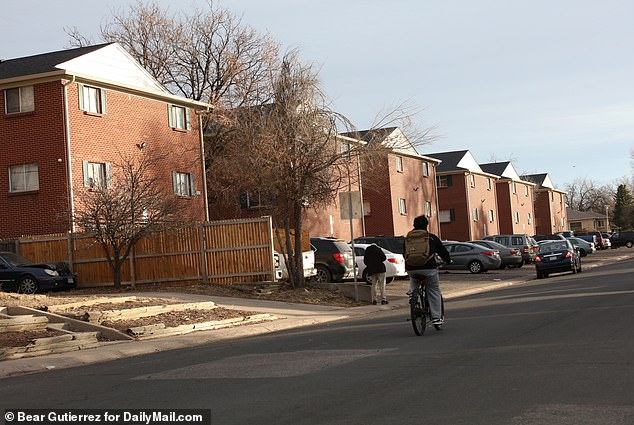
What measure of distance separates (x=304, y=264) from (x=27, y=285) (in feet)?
27.2

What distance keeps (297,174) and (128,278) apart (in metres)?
7.14

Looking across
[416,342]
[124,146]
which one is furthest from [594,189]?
[416,342]

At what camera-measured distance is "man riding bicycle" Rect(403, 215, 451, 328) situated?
508 inches

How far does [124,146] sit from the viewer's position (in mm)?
31828

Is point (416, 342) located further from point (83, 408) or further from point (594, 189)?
point (594, 189)

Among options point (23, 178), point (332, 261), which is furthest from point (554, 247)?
point (23, 178)

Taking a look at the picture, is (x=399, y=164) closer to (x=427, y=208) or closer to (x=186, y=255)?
(x=427, y=208)

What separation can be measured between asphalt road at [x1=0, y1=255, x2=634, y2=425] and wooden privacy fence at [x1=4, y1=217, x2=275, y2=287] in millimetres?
10399

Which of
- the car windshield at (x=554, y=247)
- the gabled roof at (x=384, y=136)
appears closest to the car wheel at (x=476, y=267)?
the car windshield at (x=554, y=247)

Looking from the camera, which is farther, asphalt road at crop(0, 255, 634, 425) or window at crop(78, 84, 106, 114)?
window at crop(78, 84, 106, 114)

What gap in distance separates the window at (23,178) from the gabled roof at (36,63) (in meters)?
Answer: 3.39

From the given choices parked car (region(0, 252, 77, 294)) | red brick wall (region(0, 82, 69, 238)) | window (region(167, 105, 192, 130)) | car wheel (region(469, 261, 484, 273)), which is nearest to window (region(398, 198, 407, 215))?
car wheel (region(469, 261, 484, 273))

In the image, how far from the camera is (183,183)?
35281 millimetres

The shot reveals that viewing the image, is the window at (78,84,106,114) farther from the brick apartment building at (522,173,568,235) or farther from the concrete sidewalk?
the brick apartment building at (522,173,568,235)
